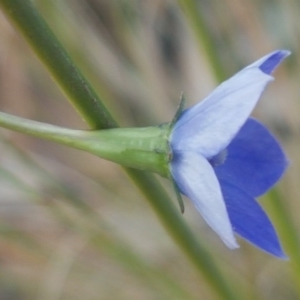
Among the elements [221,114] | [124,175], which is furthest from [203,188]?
[124,175]

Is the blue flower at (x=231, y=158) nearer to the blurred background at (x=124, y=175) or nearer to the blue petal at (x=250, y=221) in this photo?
the blue petal at (x=250, y=221)

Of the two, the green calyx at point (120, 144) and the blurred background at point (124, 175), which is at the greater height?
the green calyx at point (120, 144)

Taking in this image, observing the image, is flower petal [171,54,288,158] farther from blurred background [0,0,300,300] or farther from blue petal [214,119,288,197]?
blurred background [0,0,300,300]

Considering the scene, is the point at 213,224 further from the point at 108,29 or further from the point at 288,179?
the point at 108,29

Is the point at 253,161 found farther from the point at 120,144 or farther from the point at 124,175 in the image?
the point at 124,175

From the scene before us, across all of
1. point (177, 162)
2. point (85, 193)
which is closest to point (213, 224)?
point (177, 162)

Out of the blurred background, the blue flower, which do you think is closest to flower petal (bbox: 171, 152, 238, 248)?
A: the blue flower

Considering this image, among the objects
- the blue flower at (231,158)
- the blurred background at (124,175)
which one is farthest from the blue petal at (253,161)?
the blurred background at (124,175)
